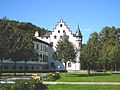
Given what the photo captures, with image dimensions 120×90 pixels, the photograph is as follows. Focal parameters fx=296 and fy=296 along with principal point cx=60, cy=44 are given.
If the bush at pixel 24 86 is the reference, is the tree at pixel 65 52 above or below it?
above

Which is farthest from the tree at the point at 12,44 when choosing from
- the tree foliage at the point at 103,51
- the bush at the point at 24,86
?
the bush at the point at 24,86

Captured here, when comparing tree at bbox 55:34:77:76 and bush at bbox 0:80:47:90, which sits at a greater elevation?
tree at bbox 55:34:77:76

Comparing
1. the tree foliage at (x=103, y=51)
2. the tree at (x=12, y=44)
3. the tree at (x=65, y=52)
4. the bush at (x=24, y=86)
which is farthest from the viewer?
the tree foliage at (x=103, y=51)

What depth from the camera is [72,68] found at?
98.9m

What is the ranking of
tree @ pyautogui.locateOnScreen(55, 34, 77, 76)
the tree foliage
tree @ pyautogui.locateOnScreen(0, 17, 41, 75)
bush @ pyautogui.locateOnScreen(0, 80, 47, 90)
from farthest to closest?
the tree foliage → tree @ pyautogui.locateOnScreen(55, 34, 77, 76) → tree @ pyautogui.locateOnScreen(0, 17, 41, 75) → bush @ pyautogui.locateOnScreen(0, 80, 47, 90)

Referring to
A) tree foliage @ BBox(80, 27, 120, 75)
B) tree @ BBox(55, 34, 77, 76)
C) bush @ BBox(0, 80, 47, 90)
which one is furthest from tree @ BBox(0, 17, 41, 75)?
bush @ BBox(0, 80, 47, 90)

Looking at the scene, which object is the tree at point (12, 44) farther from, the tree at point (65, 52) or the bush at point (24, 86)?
the bush at point (24, 86)

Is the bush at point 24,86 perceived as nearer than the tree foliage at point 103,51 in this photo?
Yes

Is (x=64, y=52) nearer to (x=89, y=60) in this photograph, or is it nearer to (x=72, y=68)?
(x=89, y=60)

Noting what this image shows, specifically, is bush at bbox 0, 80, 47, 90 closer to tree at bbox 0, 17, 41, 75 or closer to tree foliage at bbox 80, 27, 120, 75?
tree at bbox 0, 17, 41, 75

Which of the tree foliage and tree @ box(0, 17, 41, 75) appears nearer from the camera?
tree @ box(0, 17, 41, 75)

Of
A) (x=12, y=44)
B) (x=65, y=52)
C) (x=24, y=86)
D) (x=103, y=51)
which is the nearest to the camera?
(x=24, y=86)

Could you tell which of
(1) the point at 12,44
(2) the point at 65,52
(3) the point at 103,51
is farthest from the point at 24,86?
(3) the point at 103,51

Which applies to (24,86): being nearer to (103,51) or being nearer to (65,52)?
(65,52)
